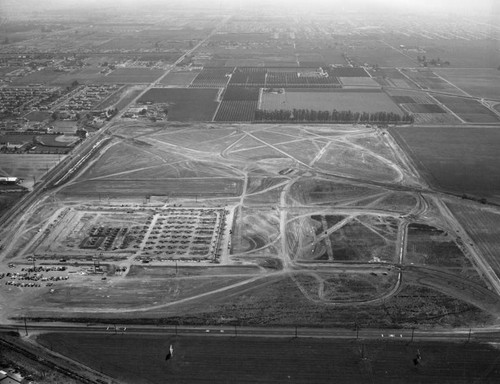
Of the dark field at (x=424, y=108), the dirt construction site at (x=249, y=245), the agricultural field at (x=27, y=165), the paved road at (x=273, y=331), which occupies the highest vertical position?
the dark field at (x=424, y=108)

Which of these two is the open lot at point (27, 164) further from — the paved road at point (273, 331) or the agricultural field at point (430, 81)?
the agricultural field at point (430, 81)

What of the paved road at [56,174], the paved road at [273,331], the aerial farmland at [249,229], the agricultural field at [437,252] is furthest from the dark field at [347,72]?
the paved road at [273,331]

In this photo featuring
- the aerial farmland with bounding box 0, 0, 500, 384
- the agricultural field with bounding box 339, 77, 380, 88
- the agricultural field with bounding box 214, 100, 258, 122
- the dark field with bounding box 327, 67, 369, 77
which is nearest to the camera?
the aerial farmland with bounding box 0, 0, 500, 384

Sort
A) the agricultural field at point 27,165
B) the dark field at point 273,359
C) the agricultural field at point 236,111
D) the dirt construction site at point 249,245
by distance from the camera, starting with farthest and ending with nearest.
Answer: the agricultural field at point 236,111, the agricultural field at point 27,165, the dirt construction site at point 249,245, the dark field at point 273,359

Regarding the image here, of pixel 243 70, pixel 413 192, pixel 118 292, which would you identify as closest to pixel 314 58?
pixel 243 70

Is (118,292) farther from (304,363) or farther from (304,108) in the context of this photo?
(304,108)

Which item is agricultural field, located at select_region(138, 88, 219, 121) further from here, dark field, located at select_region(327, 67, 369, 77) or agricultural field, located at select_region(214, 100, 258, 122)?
dark field, located at select_region(327, 67, 369, 77)

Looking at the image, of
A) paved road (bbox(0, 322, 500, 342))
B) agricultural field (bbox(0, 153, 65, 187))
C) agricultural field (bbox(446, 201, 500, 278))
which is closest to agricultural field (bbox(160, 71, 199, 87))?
agricultural field (bbox(0, 153, 65, 187))

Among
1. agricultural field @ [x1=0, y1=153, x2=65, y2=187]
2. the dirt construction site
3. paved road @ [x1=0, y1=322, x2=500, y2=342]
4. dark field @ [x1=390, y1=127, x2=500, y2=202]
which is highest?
dark field @ [x1=390, y1=127, x2=500, y2=202]
